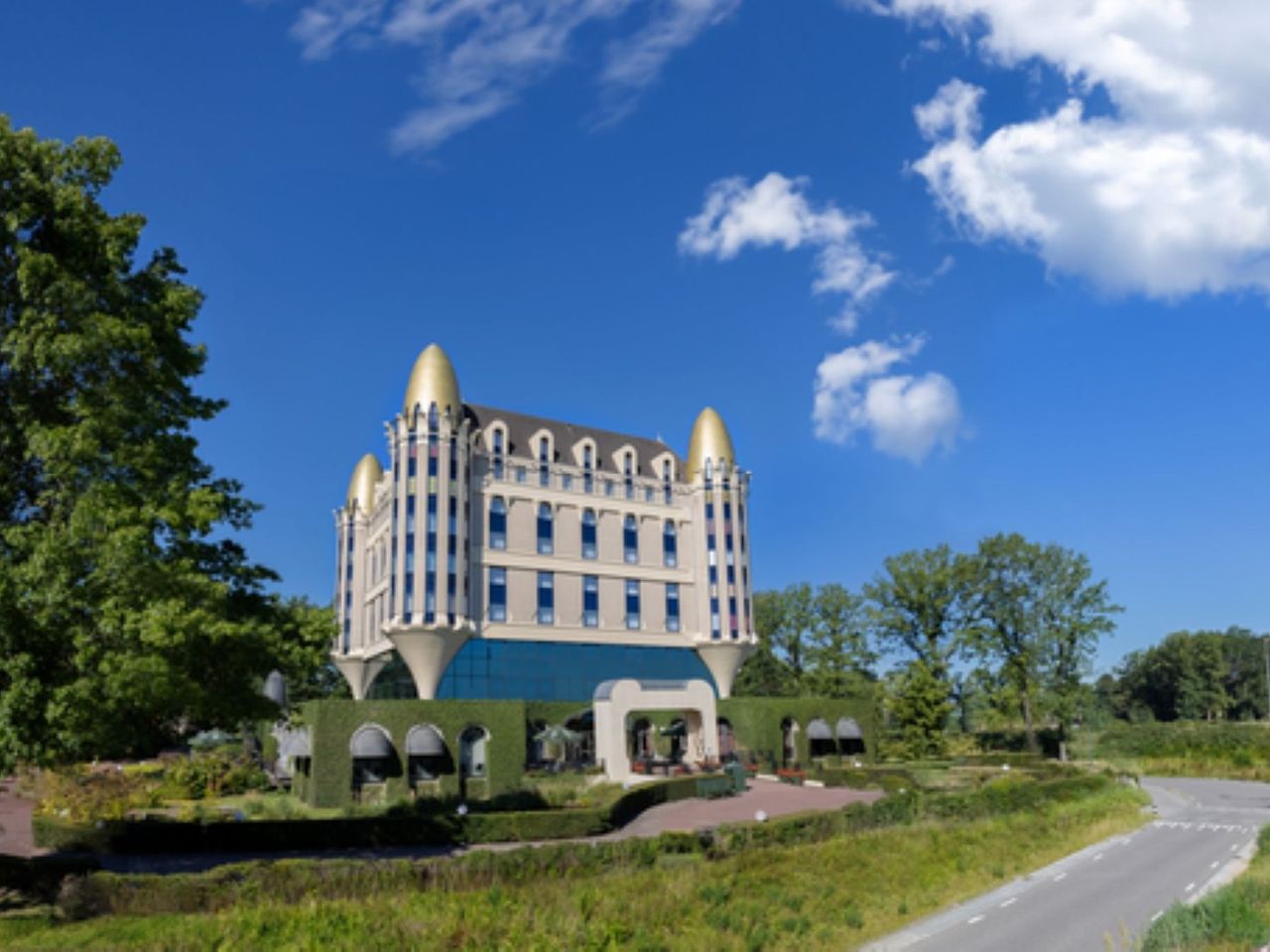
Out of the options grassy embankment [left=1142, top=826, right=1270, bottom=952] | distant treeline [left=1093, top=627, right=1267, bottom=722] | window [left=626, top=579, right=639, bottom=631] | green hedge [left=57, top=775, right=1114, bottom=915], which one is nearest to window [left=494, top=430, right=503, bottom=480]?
window [left=626, top=579, right=639, bottom=631]

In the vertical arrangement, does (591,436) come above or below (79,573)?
above

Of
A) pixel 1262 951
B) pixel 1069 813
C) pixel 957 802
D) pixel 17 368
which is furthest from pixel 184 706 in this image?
pixel 1069 813

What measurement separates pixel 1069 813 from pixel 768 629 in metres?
52.4

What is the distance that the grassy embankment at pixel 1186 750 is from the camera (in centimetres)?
6284

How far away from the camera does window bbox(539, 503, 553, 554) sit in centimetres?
6128

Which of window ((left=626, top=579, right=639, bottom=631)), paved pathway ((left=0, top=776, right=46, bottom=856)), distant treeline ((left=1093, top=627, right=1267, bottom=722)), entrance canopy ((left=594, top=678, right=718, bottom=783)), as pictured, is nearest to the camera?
paved pathway ((left=0, top=776, right=46, bottom=856))

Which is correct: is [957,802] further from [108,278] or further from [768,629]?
[768,629]

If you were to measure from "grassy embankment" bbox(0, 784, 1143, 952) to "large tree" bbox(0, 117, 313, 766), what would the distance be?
12.7 ft

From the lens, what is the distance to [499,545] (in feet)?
196

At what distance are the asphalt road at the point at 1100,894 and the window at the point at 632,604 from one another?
33334 millimetres

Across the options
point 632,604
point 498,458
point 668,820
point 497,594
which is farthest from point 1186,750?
point 498,458

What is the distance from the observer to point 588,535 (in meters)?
63.4

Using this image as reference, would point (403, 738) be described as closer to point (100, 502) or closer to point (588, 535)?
point (588, 535)

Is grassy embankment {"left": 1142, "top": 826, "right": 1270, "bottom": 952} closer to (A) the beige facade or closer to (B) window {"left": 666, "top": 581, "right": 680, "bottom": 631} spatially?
(A) the beige facade
